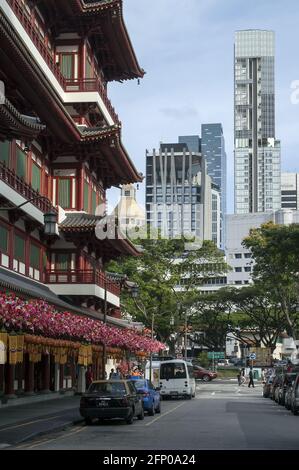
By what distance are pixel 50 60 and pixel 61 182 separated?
22.2ft

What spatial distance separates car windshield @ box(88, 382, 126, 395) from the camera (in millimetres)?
25969

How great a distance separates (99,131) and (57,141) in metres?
2.33

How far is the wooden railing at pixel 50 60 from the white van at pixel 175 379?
53.3 ft

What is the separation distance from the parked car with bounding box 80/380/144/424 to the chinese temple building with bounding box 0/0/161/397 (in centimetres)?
340

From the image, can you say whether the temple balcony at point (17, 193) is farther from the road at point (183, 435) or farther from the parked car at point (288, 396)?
the parked car at point (288, 396)

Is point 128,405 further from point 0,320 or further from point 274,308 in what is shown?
point 274,308

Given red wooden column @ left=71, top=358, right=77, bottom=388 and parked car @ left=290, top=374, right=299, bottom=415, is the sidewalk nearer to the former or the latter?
parked car @ left=290, top=374, right=299, bottom=415

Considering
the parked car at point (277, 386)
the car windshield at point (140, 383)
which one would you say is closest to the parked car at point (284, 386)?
the parked car at point (277, 386)

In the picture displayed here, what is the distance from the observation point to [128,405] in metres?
25.8

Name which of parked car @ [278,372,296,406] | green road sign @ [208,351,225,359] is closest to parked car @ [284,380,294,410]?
parked car @ [278,372,296,406]

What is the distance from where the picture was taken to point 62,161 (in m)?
45.0

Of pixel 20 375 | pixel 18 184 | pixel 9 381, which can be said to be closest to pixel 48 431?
pixel 9 381

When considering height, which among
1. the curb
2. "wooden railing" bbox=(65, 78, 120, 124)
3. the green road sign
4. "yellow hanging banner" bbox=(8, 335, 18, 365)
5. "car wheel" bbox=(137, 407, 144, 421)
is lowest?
the green road sign

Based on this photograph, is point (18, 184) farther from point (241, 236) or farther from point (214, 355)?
point (241, 236)
